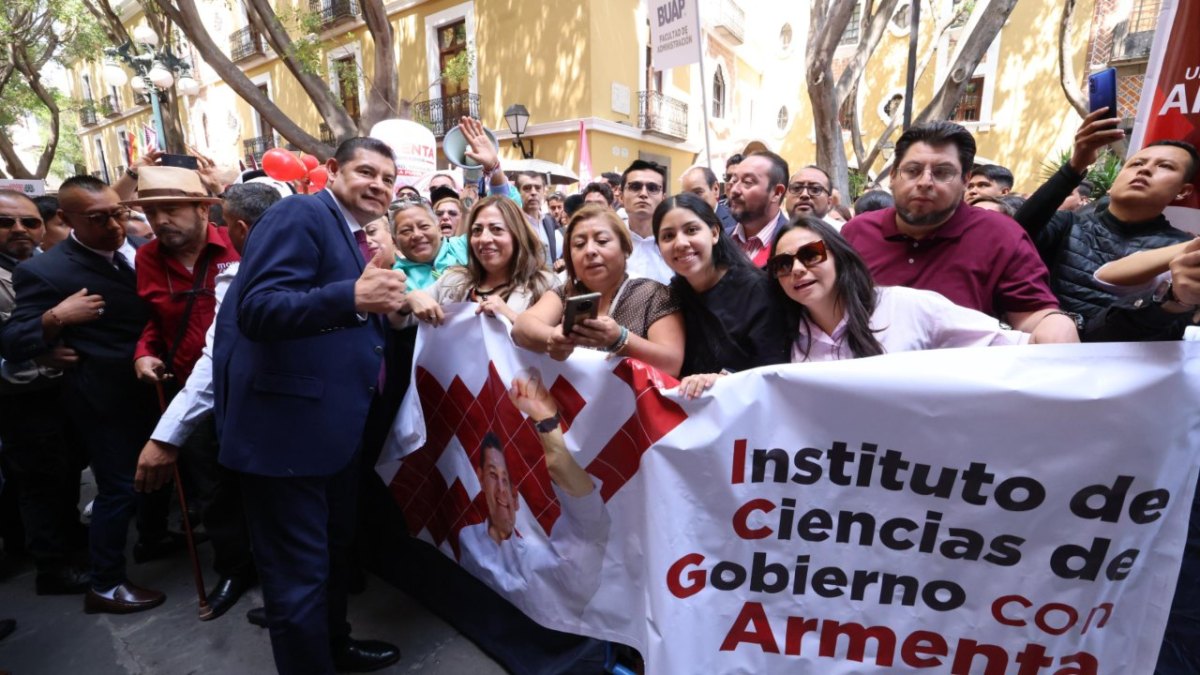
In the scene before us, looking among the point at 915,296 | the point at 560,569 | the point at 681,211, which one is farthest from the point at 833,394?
the point at 560,569

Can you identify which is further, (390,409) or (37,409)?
(37,409)

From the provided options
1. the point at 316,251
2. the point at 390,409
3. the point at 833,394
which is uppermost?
the point at 316,251

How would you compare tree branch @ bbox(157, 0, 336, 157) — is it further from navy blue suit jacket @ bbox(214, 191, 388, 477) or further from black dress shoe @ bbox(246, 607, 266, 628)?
navy blue suit jacket @ bbox(214, 191, 388, 477)

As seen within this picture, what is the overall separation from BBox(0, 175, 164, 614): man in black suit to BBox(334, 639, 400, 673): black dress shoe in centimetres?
120

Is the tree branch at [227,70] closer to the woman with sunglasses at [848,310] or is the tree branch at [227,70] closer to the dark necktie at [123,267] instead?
the dark necktie at [123,267]

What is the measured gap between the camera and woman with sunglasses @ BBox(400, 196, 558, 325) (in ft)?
8.93

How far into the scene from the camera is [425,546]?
9.77ft

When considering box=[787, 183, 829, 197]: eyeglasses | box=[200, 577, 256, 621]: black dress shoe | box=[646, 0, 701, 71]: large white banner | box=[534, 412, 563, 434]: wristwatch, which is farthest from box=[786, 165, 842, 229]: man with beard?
box=[200, 577, 256, 621]: black dress shoe

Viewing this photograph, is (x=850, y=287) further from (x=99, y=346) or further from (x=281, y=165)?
(x=281, y=165)

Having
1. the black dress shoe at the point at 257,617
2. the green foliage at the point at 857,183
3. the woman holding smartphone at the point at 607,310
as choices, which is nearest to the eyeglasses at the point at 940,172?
the woman holding smartphone at the point at 607,310

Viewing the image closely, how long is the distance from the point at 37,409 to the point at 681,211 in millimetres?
3417

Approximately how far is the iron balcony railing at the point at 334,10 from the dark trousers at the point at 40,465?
16.5 metres

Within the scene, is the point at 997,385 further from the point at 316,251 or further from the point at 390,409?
the point at 390,409

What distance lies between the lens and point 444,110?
16.1 meters
